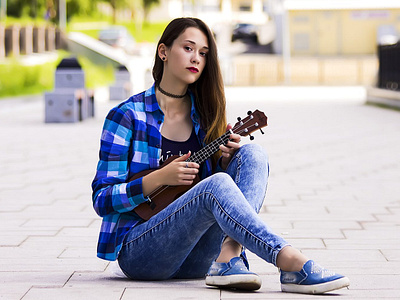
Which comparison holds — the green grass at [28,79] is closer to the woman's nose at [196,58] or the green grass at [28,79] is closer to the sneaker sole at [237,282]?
the woman's nose at [196,58]

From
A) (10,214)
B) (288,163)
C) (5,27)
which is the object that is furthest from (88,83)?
(10,214)

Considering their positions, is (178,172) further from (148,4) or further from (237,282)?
(148,4)

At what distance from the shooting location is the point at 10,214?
5.87 metres

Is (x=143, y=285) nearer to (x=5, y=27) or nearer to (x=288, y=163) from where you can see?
(x=288, y=163)

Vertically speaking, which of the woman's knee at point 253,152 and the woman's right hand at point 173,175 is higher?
the woman's knee at point 253,152

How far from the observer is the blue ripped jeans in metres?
3.29

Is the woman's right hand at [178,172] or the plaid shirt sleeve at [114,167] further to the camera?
the plaid shirt sleeve at [114,167]

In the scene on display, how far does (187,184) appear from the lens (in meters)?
3.50

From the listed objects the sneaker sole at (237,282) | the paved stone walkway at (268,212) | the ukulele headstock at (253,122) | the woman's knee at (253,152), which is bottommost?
the paved stone walkway at (268,212)

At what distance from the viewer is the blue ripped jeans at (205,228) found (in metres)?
3.29

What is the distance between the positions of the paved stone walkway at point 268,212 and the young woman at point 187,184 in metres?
0.12

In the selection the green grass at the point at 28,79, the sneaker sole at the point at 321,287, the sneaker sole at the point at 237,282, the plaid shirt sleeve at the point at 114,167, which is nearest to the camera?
the sneaker sole at the point at 321,287

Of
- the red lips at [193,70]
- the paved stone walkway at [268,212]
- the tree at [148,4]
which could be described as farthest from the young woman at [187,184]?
the tree at [148,4]

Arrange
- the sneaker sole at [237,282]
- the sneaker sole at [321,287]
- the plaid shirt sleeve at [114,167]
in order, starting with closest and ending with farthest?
the sneaker sole at [321,287], the sneaker sole at [237,282], the plaid shirt sleeve at [114,167]
